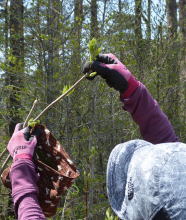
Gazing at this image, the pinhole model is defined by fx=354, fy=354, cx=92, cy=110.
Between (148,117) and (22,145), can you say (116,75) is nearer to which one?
(148,117)

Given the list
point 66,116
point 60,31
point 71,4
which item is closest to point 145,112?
point 66,116

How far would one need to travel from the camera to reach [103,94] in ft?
15.0

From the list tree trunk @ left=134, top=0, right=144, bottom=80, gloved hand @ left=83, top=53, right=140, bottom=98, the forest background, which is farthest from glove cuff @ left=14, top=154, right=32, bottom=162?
tree trunk @ left=134, top=0, right=144, bottom=80

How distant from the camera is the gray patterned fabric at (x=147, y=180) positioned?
92 centimetres

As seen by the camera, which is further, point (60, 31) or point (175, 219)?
point (60, 31)

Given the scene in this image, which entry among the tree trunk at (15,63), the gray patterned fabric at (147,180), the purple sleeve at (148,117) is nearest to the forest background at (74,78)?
the tree trunk at (15,63)

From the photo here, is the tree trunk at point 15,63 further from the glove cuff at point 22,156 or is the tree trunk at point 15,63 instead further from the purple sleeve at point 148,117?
the glove cuff at point 22,156

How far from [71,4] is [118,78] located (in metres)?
2.98

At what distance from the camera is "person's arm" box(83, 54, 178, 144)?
1.87 meters

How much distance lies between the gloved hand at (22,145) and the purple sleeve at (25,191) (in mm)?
47

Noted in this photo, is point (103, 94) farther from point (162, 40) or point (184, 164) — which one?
point (184, 164)

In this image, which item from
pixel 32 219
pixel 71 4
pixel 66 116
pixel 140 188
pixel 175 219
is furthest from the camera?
pixel 71 4

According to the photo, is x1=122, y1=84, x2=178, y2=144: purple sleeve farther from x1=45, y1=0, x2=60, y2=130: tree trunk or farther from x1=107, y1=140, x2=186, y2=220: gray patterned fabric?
x1=45, y1=0, x2=60, y2=130: tree trunk

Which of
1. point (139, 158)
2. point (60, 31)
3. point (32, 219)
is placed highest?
point (60, 31)
